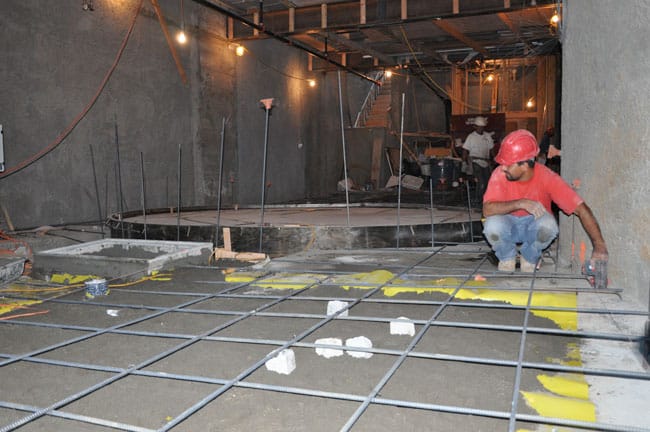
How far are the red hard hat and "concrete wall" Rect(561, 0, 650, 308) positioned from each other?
0.31m

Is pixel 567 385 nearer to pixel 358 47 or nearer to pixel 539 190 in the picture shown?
pixel 539 190

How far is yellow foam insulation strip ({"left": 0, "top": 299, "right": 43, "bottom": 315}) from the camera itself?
10.0 feet

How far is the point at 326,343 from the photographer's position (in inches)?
82.4

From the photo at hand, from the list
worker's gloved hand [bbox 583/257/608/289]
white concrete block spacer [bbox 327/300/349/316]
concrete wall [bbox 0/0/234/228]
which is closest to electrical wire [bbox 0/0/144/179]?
concrete wall [bbox 0/0/234/228]

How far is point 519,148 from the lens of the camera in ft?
10.3

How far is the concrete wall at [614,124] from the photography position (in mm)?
2418

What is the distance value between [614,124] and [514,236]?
3.18ft

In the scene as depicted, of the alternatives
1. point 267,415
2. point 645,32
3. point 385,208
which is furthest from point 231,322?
point 385,208

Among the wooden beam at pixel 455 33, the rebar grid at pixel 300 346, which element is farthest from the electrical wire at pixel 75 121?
the wooden beam at pixel 455 33

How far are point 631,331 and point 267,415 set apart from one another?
1.58 metres

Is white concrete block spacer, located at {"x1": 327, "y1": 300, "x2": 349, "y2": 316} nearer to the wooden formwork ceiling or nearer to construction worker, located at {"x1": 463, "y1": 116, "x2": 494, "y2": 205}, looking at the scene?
the wooden formwork ceiling

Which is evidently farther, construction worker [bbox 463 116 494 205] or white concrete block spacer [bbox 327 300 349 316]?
construction worker [bbox 463 116 494 205]

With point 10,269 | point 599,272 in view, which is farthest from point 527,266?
point 10,269

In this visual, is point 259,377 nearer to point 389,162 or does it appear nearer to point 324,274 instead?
point 324,274
